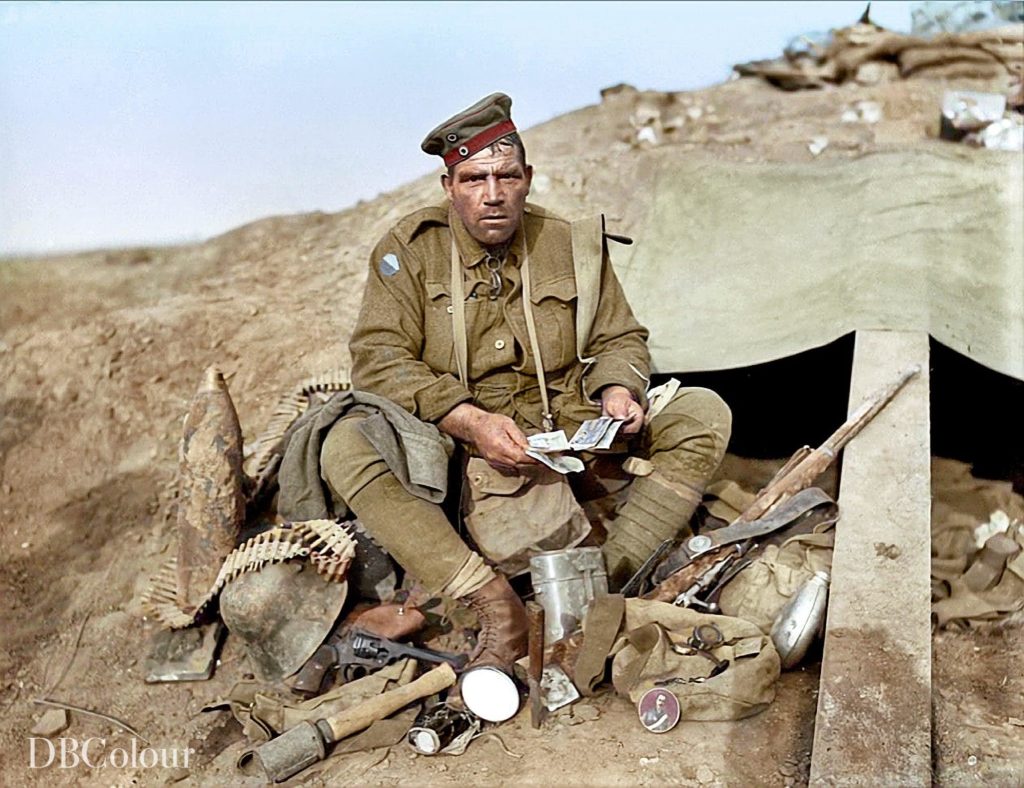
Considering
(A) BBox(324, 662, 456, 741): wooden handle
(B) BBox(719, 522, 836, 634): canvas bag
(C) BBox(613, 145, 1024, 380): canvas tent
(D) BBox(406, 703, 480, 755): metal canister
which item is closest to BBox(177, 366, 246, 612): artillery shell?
(A) BBox(324, 662, 456, 741): wooden handle

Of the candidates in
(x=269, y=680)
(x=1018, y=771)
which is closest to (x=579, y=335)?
(x=269, y=680)

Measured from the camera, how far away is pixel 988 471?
16.4ft

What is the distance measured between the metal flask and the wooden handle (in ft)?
3.44

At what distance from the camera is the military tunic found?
3.88 meters

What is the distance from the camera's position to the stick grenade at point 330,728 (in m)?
3.27

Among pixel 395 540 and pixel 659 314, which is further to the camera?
pixel 659 314

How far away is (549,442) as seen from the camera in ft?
11.8

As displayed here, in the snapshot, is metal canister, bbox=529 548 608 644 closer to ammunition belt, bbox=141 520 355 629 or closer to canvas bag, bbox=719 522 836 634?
canvas bag, bbox=719 522 836 634

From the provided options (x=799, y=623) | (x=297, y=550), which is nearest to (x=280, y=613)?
(x=297, y=550)

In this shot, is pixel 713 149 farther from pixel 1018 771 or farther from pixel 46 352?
pixel 1018 771

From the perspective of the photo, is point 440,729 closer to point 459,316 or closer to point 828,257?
point 459,316

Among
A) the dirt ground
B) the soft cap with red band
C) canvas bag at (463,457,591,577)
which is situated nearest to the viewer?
the dirt ground

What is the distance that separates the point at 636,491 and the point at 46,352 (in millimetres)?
3387

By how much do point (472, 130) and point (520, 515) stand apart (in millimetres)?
1346
